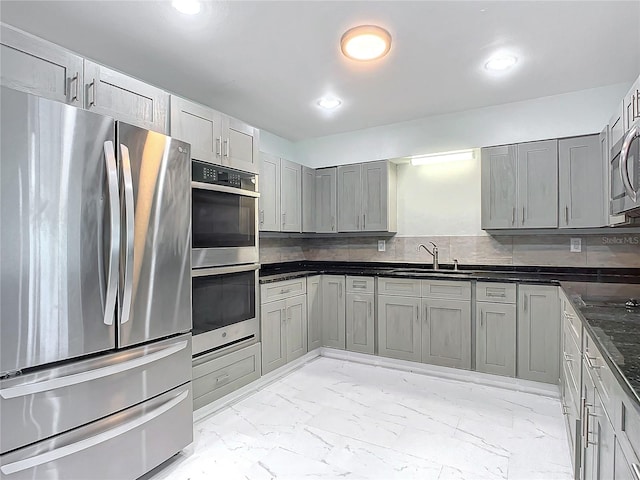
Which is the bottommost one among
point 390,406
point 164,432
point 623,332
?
point 390,406

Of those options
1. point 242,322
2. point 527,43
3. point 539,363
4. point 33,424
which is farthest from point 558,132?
point 33,424

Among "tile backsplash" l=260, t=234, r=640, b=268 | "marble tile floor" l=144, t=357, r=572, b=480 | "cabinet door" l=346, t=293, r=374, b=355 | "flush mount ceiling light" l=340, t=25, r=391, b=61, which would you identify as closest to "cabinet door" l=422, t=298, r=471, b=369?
"marble tile floor" l=144, t=357, r=572, b=480

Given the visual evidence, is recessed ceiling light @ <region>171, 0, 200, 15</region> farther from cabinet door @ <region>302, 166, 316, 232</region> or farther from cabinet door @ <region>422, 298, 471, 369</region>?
cabinet door @ <region>422, 298, 471, 369</region>

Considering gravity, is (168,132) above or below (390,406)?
above

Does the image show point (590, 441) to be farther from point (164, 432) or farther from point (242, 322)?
point (242, 322)

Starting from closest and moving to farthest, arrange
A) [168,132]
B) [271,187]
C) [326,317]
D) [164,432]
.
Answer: [164,432] → [168,132] → [271,187] → [326,317]

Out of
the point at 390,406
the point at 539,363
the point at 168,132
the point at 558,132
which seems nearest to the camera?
the point at 168,132

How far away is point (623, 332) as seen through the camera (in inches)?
53.5

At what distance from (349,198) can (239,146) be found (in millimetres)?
1706

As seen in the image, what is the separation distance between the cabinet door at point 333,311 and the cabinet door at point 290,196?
0.69 m

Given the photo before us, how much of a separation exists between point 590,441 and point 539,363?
179cm

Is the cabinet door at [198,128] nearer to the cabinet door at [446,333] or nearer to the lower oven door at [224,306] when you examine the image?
the lower oven door at [224,306]

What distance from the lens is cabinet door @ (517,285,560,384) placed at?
2.99 meters

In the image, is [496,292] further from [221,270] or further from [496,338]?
[221,270]
